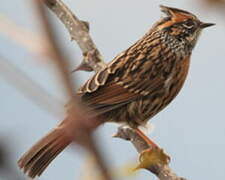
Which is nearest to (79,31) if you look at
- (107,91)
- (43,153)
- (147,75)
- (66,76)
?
(107,91)

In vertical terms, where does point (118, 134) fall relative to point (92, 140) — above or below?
below

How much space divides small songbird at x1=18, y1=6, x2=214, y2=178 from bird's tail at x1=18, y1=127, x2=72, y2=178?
44 centimetres

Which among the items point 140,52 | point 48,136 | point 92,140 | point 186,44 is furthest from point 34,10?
point 186,44

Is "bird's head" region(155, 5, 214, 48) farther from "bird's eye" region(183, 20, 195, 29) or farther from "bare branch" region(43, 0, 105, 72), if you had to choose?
"bare branch" region(43, 0, 105, 72)

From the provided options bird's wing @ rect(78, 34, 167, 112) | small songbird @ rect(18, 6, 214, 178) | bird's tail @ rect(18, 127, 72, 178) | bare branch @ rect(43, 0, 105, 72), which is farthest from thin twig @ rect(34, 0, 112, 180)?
bare branch @ rect(43, 0, 105, 72)

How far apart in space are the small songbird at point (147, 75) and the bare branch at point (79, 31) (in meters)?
0.13

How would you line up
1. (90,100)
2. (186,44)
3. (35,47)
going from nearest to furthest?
1. (35,47)
2. (90,100)
3. (186,44)

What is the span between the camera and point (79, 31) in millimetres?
4512

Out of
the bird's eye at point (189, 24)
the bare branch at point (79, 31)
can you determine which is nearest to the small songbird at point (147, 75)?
the bird's eye at point (189, 24)

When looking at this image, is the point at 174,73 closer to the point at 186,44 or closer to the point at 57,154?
the point at 186,44

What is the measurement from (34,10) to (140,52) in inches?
163

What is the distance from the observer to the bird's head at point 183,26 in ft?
17.3

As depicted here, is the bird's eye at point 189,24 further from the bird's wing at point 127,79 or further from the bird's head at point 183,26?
the bird's wing at point 127,79

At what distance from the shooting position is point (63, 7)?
454cm
